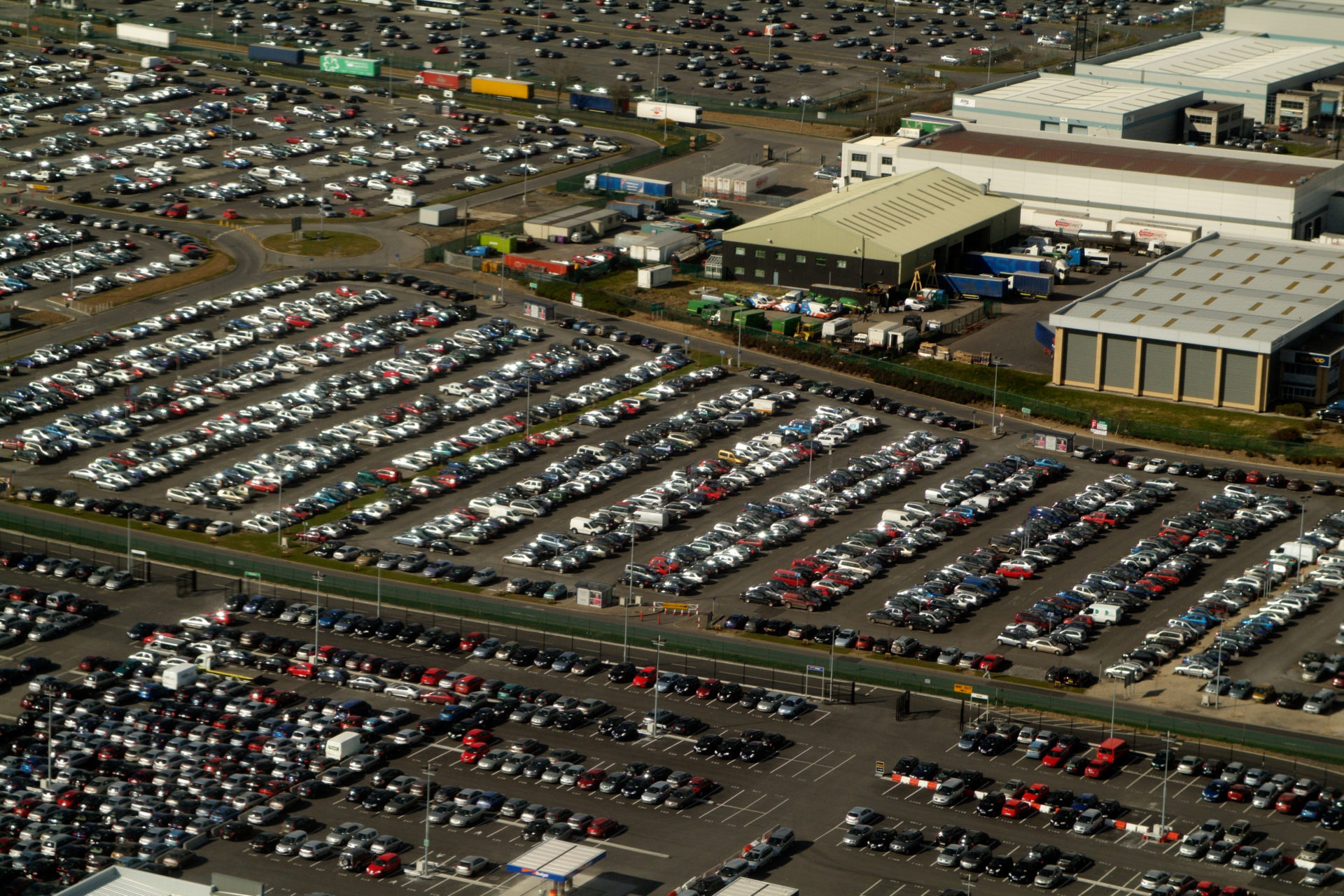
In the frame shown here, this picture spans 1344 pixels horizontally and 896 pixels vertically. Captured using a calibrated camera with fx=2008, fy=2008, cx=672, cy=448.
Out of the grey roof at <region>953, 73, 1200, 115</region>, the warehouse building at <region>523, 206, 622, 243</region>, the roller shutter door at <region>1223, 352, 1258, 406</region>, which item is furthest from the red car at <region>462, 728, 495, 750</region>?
the grey roof at <region>953, 73, 1200, 115</region>

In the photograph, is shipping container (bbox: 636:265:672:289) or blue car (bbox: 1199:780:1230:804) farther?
shipping container (bbox: 636:265:672:289)

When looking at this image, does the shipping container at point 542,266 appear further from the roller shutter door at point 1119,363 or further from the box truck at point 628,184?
the roller shutter door at point 1119,363

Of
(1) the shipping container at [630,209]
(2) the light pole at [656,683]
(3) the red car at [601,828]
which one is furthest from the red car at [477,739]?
(1) the shipping container at [630,209]

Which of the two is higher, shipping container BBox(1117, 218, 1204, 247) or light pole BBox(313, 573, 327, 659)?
shipping container BBox(1117, 218, 1204, 247)

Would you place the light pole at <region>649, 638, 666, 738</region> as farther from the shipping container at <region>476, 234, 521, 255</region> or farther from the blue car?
the shipping container at <region>476, 234, 521, 255</region>

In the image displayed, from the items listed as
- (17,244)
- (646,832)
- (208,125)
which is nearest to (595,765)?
(646,832)

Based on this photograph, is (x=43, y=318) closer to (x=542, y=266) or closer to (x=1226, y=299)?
(x=542, y=266)
